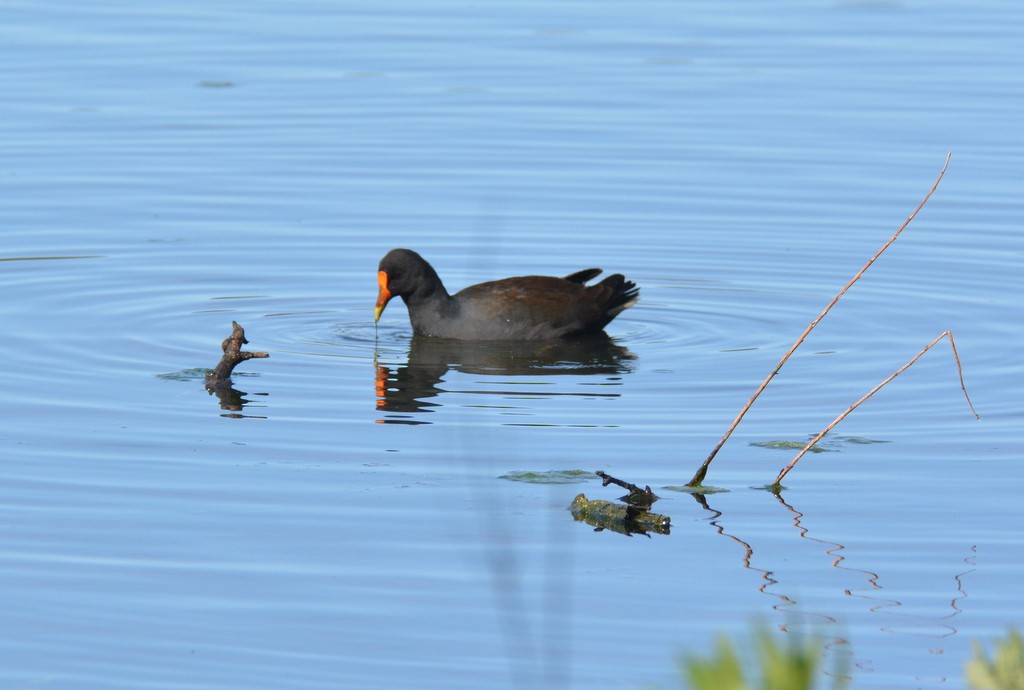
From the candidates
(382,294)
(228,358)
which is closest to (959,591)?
(228,358)

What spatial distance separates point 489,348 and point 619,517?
14.7ft

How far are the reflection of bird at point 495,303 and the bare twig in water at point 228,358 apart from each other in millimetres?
1896

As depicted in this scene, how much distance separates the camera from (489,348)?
11.9 meters

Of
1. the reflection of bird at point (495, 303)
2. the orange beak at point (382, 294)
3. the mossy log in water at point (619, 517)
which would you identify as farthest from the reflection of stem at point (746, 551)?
the orange beak at point (382, 294)

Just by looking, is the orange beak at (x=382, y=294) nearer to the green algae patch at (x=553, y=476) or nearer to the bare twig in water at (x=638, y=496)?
the green algae patch at (x=553, y=476)

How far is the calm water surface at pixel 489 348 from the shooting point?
6.31m

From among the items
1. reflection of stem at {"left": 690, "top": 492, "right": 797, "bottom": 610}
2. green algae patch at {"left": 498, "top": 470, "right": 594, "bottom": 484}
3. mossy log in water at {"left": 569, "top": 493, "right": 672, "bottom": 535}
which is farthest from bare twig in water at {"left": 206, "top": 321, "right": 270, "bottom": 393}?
reflection of stem at {"left": 690, "top": 492, "right": 797, "bottom": 610}

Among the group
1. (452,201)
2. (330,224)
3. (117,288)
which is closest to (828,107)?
(452,201)

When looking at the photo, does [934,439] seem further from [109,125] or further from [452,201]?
[109,125]

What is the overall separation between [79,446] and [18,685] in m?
3.23

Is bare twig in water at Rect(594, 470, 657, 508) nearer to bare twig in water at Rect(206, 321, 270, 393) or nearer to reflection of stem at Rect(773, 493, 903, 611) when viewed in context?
reflection of stem at Rect(773, 493, 903, 611)

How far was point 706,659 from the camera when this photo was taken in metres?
2.20

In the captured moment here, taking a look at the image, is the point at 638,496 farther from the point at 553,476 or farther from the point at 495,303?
the point at 495,303

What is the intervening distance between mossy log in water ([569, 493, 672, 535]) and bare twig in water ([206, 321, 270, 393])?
298 centimetres
